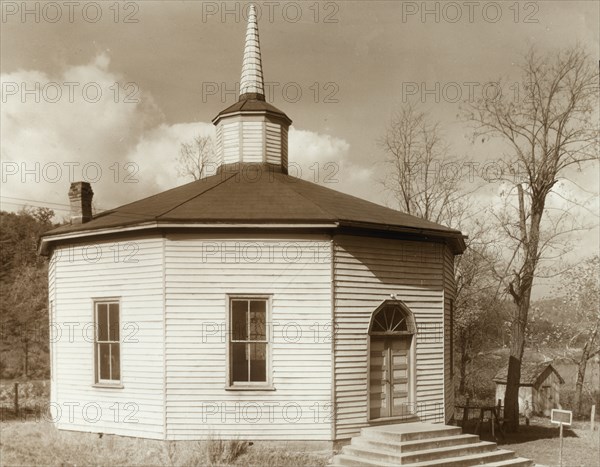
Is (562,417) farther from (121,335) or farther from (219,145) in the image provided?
(219,145)

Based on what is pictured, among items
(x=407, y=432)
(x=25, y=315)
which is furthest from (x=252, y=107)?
(x=25, y=315)

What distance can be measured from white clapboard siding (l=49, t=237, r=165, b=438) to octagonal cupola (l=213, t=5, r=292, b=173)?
5.12 metres

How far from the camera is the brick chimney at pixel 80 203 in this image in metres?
15.6

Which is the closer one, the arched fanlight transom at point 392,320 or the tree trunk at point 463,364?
the arched fanlight transom at point 392,320

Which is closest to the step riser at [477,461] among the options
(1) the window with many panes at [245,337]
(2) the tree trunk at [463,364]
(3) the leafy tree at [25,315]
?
(1) the window with many panes at [245,337]

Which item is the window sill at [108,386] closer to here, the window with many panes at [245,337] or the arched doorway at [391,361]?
the window with many panes at [245,337]

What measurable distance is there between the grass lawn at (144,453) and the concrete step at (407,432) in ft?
3.38

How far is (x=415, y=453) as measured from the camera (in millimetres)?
12047

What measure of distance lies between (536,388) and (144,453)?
30653 mm

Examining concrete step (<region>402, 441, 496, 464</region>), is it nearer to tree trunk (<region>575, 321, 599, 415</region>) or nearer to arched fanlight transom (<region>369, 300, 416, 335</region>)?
arched fanlight transom (<region>369, 300, 416, 335</region>)

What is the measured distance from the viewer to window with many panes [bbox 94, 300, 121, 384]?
1434 cm

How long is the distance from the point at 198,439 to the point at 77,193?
681 centimetres

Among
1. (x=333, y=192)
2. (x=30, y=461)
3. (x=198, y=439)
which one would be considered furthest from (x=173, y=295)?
(x=333, y=192)

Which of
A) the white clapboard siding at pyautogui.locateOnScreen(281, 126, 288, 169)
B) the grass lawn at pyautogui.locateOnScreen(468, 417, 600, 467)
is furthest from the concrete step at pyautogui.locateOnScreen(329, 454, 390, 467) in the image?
the white clapboard siding at pyautogui.locateOnScreen(281, 126, 288, 169)
